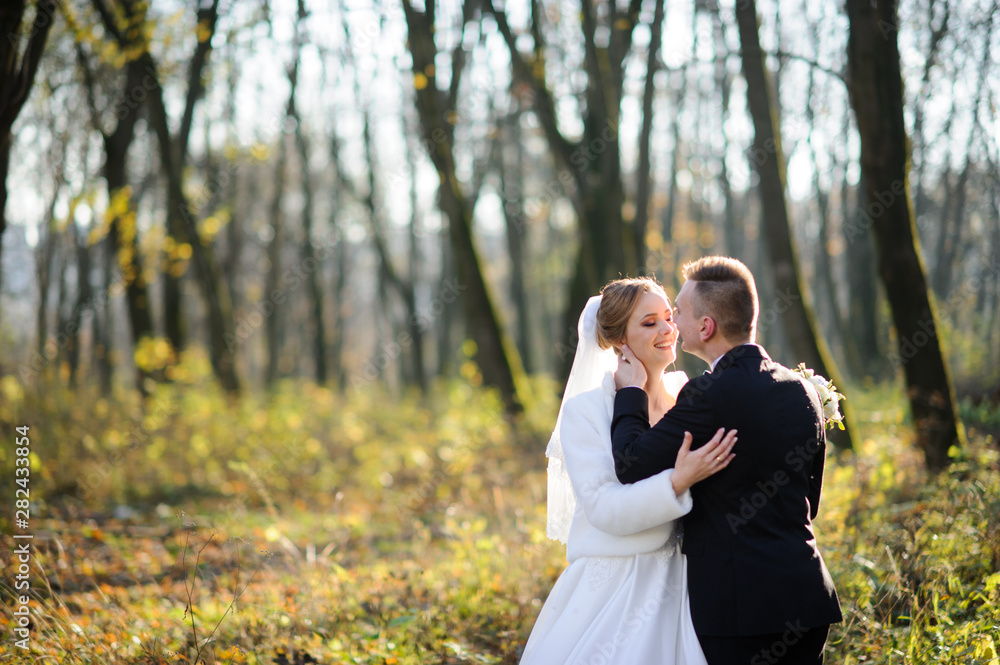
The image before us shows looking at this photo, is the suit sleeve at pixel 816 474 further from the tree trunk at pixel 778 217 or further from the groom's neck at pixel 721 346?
the tree trunk at pixel 778 217

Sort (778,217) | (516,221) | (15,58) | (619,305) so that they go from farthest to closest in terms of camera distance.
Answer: (516,221) < (778,217) < (15,58) < (619,305)

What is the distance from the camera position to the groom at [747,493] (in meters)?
2.62

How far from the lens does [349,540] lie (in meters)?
7.60

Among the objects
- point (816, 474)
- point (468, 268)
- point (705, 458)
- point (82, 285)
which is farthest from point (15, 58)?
point (82, 285)

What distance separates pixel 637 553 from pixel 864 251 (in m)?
15.3

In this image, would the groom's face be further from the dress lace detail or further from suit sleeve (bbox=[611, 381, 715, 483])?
the dress lace detail

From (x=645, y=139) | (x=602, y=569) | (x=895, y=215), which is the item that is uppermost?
(x=645, y=139)

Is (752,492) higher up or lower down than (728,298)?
lower down

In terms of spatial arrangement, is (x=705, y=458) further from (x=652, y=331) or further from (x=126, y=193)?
(x=126, y=193)

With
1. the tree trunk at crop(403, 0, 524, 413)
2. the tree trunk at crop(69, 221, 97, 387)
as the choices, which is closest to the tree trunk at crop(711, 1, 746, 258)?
the tree trunk at crop(403, 0, 524, 413)

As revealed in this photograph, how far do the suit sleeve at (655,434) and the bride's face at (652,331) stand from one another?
276 millimetres

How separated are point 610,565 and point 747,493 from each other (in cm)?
69

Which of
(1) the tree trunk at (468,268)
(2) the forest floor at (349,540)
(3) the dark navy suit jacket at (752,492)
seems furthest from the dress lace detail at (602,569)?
(1) the tree trunk at (468,268)

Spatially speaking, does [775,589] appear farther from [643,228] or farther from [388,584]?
[643,228]
